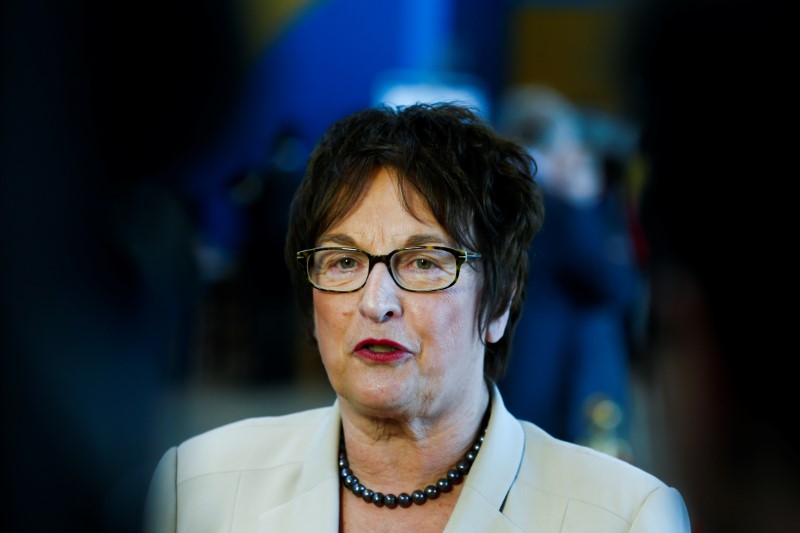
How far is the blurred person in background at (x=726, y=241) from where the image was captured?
0.42 m

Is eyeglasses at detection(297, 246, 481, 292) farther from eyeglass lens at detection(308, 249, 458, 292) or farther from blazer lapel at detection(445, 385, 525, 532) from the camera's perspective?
blazer lapel at detection(445, 385, 525, 532)

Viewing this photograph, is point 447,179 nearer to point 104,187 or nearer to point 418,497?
point 418,497

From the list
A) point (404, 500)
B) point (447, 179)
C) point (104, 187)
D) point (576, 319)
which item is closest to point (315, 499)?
point (404, 500)

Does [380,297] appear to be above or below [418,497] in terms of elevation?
above

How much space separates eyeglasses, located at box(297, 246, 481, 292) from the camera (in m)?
1.78

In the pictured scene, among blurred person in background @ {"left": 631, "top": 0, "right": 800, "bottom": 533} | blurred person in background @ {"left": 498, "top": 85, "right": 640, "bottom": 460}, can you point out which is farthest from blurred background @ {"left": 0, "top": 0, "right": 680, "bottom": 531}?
blurred person in background @ {"left": 498, "top": 85, "right": 640, "bottom": 460}

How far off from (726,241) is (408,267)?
135 cm

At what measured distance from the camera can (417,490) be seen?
1826 mm

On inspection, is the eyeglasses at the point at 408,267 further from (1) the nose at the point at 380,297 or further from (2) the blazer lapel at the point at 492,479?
(2) the blazer lapel at the point at 492,479

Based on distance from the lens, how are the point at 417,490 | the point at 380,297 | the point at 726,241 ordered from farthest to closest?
the point at 417,490 < the point at 380,297 < the point at 726,241

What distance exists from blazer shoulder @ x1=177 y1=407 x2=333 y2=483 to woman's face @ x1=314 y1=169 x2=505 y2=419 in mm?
214

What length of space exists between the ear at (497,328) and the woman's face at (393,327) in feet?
0.26

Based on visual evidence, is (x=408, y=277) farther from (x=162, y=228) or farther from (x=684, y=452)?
(x=684, y=452)

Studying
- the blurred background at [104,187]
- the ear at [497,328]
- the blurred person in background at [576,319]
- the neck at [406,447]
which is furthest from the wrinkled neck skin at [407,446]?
the blurred person in background at [576,319]
